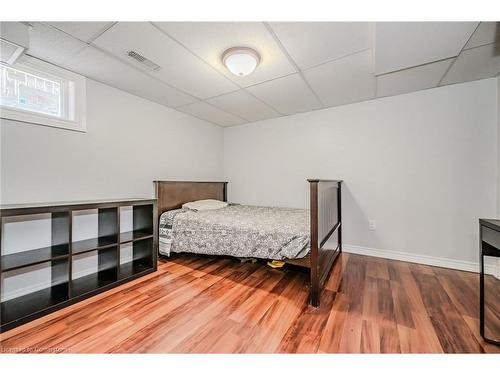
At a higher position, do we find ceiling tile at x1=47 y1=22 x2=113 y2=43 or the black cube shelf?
ceiling tile at x1=47 y1=22 x2=113 y2=43

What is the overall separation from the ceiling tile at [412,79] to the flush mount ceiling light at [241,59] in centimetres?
140

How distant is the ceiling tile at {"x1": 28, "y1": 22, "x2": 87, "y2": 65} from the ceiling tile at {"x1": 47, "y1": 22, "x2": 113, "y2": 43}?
0.07 m

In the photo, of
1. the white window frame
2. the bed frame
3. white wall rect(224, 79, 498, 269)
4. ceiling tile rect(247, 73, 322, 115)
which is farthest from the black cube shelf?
white wall rect(224, 79, 498, 269)

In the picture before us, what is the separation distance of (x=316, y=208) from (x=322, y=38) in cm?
131

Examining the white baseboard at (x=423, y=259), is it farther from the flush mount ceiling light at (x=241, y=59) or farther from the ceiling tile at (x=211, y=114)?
the ceiling tile at (x=211, y=114)

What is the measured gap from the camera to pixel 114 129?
2381 mm

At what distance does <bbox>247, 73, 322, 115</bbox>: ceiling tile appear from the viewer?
2277mm

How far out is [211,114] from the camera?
10.9ft

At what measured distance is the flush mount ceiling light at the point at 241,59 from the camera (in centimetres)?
169

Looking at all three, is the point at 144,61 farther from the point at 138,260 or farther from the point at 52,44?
the point at 138,260

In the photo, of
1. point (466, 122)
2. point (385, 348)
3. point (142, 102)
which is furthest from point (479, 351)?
point (142, 102)

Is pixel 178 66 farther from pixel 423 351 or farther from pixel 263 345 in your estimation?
pixel 423 351

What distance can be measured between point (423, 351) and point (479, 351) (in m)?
0.31

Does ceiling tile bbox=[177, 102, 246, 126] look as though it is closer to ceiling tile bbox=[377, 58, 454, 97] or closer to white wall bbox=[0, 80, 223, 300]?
white wall bbox=[0, 80, 223, 300]
